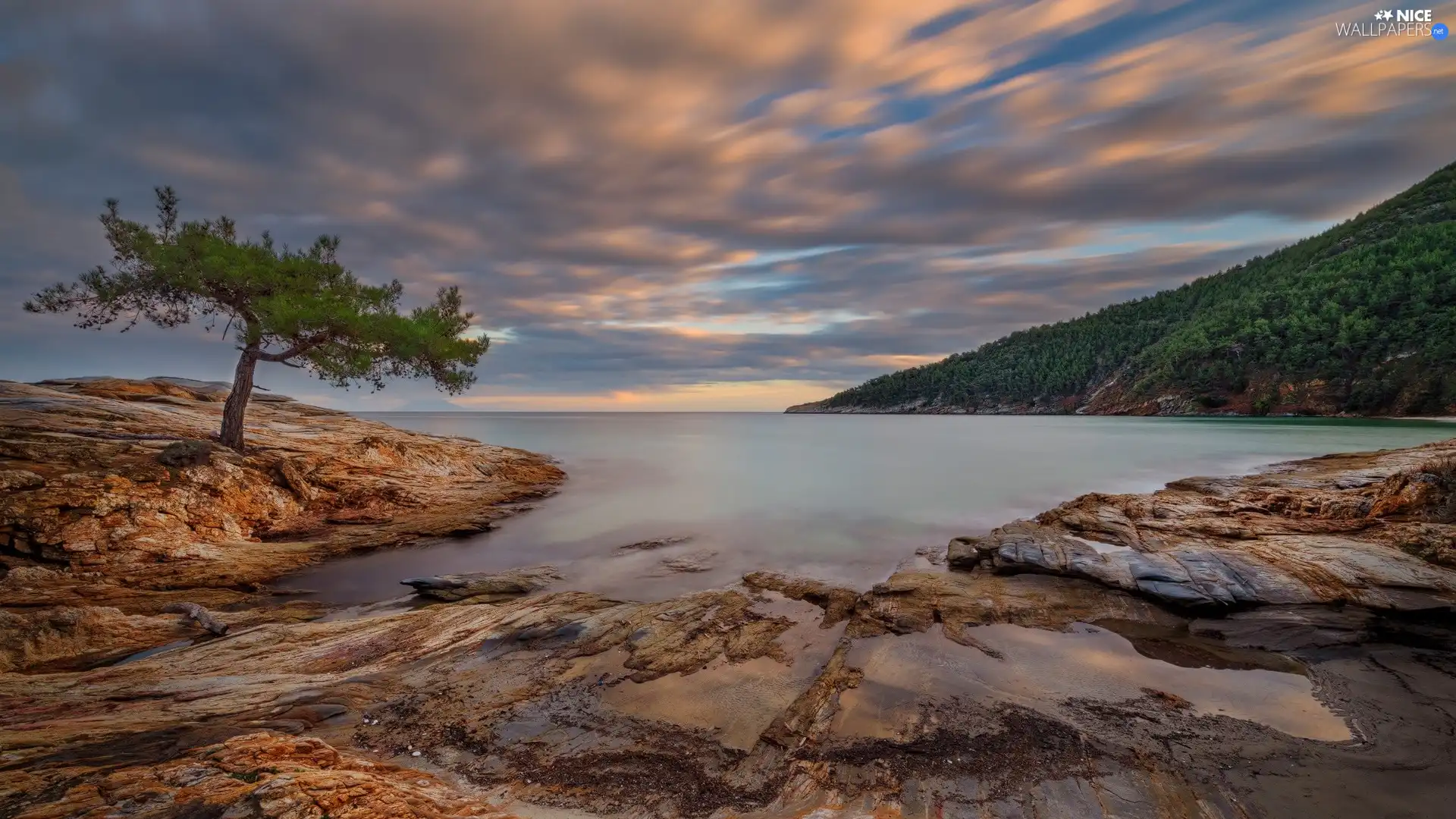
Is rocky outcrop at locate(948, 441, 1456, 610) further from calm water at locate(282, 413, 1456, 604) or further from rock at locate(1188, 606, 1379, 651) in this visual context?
calm water at locate(282, 413, 1456, 604)

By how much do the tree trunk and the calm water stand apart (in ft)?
27.2

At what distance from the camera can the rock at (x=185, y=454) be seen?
50.6ft

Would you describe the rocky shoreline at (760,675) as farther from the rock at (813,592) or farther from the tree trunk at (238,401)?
the tree trunk at (238,401)

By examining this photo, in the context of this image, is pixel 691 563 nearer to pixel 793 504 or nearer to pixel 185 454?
pixel 793 504

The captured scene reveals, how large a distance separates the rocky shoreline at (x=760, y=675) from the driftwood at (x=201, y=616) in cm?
20

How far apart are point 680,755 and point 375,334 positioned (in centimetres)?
1878

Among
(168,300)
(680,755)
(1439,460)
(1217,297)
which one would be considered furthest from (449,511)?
(1217,297)

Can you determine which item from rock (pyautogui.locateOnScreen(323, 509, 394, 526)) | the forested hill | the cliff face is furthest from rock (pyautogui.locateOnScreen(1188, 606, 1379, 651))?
the forested hill

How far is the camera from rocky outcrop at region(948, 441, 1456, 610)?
9570 mm

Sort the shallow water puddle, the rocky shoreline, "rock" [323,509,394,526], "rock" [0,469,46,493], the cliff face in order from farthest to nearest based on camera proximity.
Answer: "rock" [323,509,394,526], "rock" [0,469,46,493], the cliff face, the shallow water puddle, the rocky shoreline

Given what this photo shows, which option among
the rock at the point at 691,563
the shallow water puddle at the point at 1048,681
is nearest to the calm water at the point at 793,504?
the rock at the point at 691,563

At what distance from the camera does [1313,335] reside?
93.2 metres

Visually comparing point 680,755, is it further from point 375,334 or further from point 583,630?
point 375,334

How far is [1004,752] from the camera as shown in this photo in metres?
5.93
